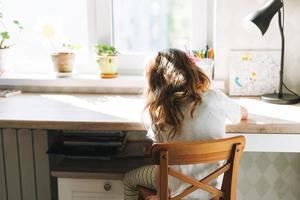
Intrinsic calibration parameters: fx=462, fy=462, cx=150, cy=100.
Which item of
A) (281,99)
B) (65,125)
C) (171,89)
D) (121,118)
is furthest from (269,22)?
(65,125)

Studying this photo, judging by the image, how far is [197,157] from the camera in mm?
1428

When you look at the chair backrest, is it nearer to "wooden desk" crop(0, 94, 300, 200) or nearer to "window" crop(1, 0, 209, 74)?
"wooden desk" crop(0, 94, 300, 200)

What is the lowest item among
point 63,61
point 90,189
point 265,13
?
point 90,189

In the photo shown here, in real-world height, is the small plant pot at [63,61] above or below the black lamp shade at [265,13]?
below

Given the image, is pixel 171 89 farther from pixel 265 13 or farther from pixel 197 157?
pixel 265 13

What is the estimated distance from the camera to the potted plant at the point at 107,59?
2.32 m

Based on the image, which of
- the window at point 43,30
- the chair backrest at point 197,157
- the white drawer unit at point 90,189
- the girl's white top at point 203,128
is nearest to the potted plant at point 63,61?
the window at point 43,30

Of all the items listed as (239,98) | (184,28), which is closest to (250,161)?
(239,98)

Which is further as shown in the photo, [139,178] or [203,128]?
[139,178]

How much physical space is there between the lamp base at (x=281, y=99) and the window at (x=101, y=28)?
0.46 metres

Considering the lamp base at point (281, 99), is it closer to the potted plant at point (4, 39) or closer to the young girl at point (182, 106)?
the young girl at point (182, 106)

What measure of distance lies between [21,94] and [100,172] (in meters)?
0.70

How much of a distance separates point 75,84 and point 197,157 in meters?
1.09

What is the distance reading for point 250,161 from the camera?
2346 millimetres
